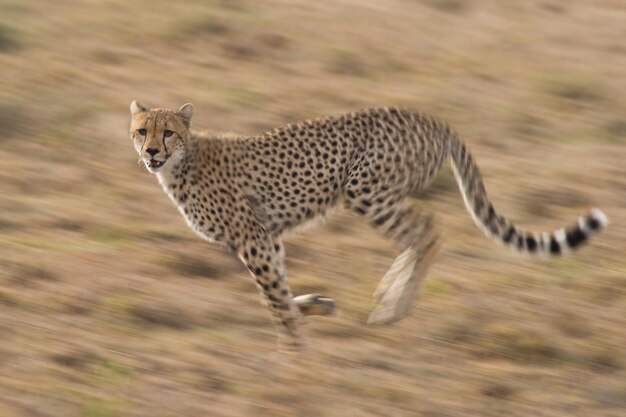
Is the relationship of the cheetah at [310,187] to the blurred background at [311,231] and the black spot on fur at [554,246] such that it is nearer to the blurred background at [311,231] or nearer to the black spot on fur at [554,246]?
the black spot on fur at [554,246]

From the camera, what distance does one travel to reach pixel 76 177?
26.2 ft

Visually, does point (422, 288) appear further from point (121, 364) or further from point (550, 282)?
point (121, 364)

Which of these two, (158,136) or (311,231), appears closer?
(158,136)

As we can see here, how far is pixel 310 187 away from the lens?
20.5 ft

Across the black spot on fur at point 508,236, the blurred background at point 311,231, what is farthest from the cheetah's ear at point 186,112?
the black spot on fur at point 508,236

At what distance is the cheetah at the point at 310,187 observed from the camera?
606 cm

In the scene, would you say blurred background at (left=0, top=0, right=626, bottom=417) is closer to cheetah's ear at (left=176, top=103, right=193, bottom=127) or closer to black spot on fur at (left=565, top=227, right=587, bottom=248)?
black spot on fur at (left=565, top=227, right=587, bottom=248)

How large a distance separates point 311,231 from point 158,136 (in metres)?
1.53

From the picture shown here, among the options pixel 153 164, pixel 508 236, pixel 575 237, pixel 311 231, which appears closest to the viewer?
pixel 153 164

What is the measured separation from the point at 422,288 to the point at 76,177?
7.34 feet

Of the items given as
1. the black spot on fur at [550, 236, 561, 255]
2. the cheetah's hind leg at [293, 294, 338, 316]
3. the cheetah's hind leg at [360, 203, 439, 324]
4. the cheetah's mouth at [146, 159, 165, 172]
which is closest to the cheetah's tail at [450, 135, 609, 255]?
the black spot on fur at [550, 236, 561, 255]

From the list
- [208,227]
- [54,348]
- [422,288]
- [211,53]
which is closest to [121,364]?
[54,348]

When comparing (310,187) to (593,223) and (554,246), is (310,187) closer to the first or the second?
(554,246)

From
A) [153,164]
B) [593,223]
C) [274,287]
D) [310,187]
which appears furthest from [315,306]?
[593,223]
